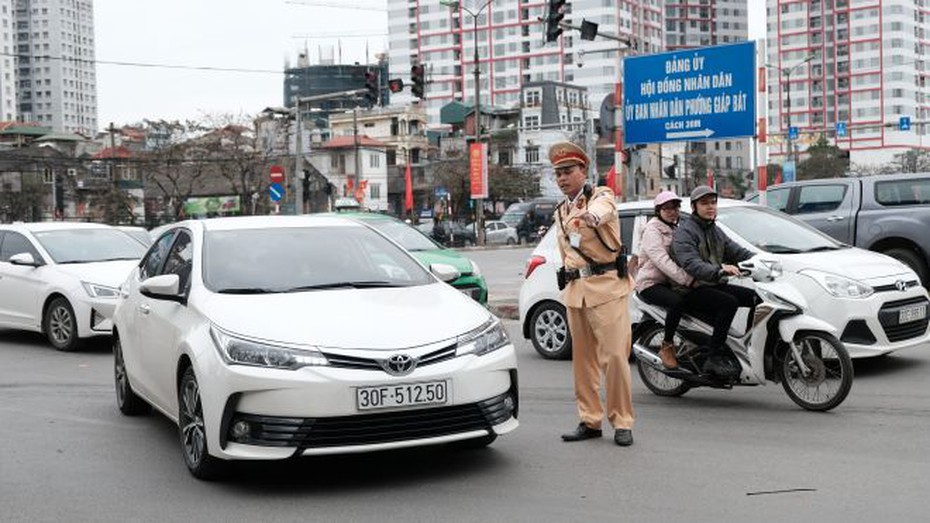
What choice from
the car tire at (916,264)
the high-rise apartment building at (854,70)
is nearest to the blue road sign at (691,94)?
the car tire at (916,264)

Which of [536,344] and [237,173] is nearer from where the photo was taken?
[536,344]

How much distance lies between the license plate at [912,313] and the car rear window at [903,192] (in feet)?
20.2

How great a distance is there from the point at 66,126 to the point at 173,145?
337ft

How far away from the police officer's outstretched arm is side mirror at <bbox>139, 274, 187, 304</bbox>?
345 cm

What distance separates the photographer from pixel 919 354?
9961 millimetres

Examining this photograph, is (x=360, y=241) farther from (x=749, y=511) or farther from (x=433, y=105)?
(x=433, y=105)

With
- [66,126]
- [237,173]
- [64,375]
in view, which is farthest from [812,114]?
[64,375]

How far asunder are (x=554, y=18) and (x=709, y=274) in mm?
16906

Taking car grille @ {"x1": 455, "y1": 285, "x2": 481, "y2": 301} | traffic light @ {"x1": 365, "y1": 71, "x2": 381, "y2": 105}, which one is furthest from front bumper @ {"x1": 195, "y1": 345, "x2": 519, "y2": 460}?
traffic light @ {"x1": 365, "y1": 71, "x2": 381, "y2": 105}

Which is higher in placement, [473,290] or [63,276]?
[63,276]

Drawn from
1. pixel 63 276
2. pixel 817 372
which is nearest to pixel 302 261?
pixel 817 372

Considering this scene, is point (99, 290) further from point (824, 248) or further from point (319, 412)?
point (824, 248)

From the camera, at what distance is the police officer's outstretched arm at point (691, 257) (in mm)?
7180

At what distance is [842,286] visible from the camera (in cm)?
855
